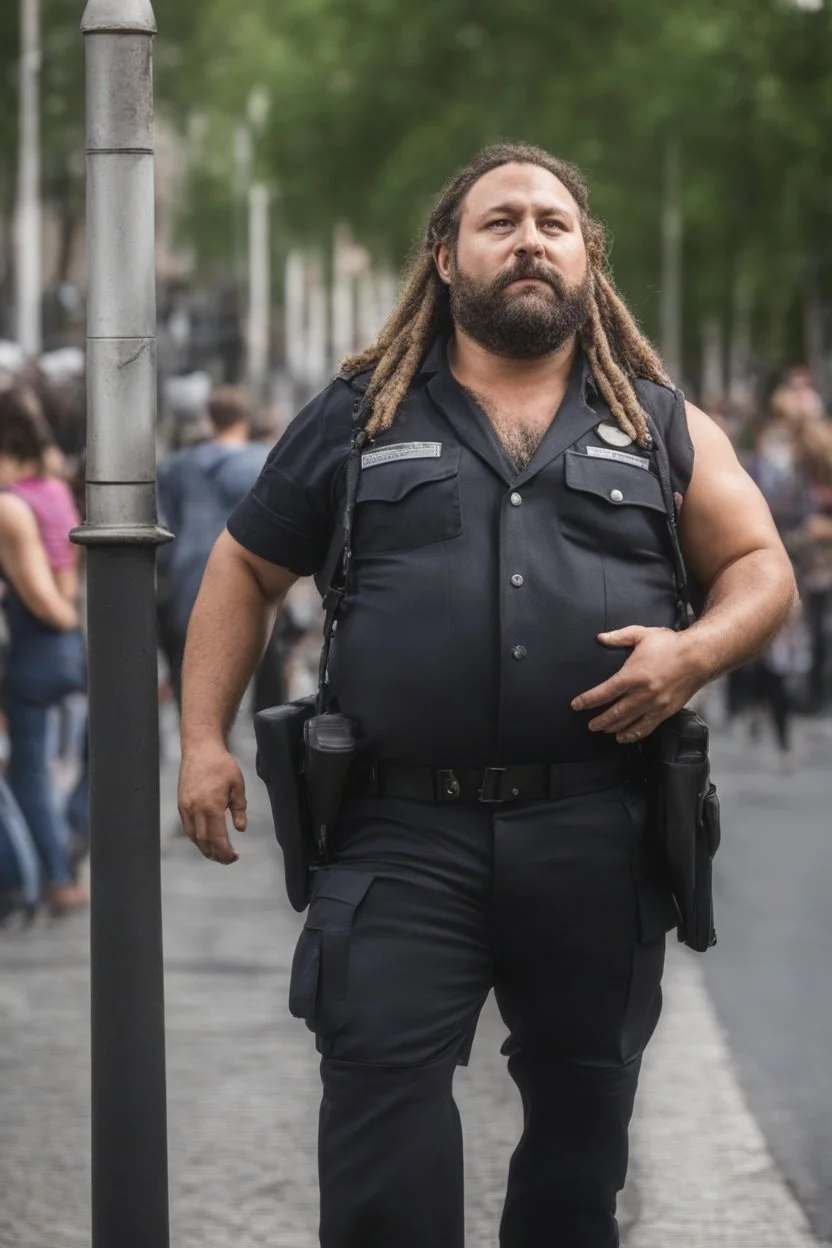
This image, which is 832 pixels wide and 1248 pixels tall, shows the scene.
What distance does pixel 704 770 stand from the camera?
4.04m

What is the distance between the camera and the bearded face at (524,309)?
4031 millimetres

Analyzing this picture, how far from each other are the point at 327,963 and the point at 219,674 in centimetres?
51

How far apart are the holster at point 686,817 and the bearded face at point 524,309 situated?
592 millimetres

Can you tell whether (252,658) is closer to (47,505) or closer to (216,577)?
(216,577)

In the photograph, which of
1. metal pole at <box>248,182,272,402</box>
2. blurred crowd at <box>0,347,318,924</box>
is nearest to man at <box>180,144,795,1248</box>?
blurred crowd at <box>0,347,318,924</box>

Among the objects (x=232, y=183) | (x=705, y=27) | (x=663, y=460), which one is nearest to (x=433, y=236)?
Answer: (x=663, y=460)

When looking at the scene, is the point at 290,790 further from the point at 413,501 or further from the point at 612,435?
the point at 612,435

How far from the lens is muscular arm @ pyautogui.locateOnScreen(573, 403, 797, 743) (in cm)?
395

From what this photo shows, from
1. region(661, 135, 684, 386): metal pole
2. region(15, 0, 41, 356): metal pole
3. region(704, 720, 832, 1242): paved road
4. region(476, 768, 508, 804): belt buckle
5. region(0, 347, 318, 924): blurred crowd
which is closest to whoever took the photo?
region(476, 768, 508, 804): belt buckle

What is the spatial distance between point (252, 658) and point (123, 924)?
46 centimetres

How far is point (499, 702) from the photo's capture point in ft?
13.1

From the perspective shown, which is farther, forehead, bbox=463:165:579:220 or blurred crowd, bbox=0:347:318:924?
blurred crowd, bbox=0:347:318:924

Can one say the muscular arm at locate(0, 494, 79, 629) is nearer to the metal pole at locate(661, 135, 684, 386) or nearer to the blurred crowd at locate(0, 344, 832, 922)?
the blurred crowd at locate(0, 344, 832, 922)

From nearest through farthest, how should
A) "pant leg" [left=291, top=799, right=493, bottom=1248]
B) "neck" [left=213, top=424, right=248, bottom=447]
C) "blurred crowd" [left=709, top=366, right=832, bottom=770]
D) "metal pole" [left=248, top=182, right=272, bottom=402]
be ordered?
"pant leg" [left=291, top=799, right=493, bottom=1248]
"neck" [left=213, top=424, right=248, bottom=447]
"blurred crowd" [left=709, top=366, right=832, bottom=770]
"metal pole" [left=248, top=182, right=272, bottom=402]
